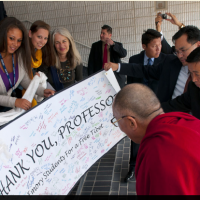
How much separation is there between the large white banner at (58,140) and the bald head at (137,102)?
736 millimetres

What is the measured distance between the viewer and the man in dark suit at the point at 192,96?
1.70m

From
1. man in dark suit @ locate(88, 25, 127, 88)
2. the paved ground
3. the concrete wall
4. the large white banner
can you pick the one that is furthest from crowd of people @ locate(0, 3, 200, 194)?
the concrete wall

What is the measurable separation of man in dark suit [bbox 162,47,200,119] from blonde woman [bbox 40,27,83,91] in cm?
127

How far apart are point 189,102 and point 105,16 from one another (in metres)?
4.84

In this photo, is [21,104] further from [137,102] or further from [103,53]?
[103,53]

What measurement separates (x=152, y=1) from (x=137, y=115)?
17.9 ft

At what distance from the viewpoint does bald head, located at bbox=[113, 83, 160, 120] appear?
4.00 feet

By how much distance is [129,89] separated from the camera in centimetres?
129

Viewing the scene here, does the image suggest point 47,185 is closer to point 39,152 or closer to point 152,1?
point 39,152

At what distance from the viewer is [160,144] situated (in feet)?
3.25

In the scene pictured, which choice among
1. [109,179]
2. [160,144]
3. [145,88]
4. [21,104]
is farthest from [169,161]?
[109,179]

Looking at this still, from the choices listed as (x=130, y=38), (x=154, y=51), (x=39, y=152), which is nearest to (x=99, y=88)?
(x=39, y=152)

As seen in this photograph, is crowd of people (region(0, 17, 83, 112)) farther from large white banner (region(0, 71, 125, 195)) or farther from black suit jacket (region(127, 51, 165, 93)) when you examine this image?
black suit jacket (region(127, 51, 165, 93))

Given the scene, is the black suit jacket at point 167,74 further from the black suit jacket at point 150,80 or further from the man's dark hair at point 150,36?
the man's dark hair at point 150,36
